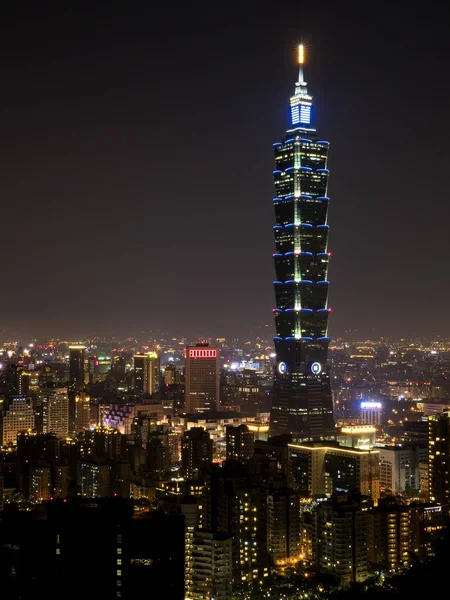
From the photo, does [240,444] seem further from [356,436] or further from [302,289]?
[302,289]

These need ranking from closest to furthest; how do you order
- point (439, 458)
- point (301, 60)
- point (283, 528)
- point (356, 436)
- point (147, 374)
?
point (283, 528) < point (439, 458) < point (356, 436) < point (301, 60) < point (147, 374)

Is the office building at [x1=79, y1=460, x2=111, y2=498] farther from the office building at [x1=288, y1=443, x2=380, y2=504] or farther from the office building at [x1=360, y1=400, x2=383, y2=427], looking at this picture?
the office building at [x1=360, y1=400, x2=383, y2=427]

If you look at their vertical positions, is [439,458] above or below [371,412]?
below

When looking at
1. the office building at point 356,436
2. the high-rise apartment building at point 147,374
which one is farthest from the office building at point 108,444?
the high-rise apartment building at point 147,374

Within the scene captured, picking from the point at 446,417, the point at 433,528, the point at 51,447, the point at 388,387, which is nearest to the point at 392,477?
the point at 446,417

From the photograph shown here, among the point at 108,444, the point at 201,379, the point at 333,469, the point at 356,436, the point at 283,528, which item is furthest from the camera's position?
the point at 201,379

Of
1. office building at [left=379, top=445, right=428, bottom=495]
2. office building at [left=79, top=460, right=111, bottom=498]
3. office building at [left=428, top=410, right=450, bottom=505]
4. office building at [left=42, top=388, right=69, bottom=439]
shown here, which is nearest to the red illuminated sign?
office building at [left=42, top=388, right=69, bottom=439]

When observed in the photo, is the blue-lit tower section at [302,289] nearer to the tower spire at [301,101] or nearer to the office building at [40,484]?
the tower spire at [301,101]

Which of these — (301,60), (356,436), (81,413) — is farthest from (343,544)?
(301,60)
